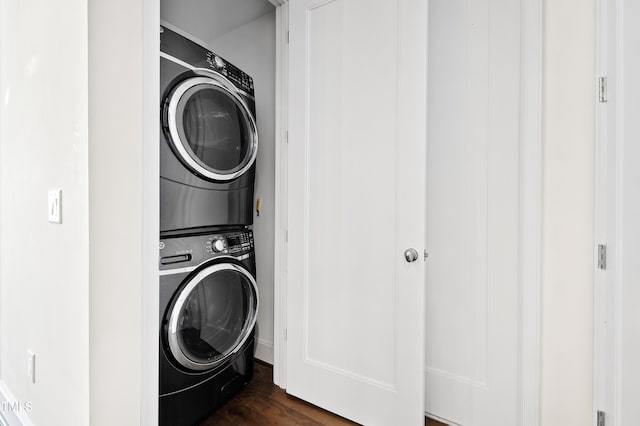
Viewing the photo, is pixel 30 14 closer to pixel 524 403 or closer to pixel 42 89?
pixel 42 89

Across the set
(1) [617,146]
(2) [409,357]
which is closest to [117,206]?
(2) [409,357]

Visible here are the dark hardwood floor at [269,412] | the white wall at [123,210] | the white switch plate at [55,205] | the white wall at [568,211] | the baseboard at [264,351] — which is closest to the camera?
the white wall at [123,210]

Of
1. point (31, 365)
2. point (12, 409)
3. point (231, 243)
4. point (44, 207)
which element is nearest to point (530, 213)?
point (231, 243)

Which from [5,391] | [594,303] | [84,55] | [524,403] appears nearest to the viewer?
[84,55]

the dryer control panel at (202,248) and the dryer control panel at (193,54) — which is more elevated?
the dryer control panel at (193,54)

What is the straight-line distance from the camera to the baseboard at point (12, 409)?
4.53 ft

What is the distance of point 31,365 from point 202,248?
0.83 meters

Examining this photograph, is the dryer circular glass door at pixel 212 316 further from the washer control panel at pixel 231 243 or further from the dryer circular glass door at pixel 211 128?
the dryer circular glass door at pixel 211 128

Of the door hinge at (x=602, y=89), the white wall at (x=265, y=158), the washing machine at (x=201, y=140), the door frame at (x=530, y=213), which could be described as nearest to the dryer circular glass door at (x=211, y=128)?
the washing machine at (x=201, y=140)

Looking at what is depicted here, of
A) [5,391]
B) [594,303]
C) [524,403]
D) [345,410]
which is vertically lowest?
[345,410]

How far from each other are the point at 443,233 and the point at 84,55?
159 centimetres

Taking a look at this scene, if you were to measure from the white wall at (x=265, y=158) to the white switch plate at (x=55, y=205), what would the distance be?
130 cm

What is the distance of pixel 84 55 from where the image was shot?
0.89 m

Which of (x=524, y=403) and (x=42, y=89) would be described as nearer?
(x=42, y=89)
